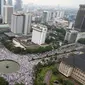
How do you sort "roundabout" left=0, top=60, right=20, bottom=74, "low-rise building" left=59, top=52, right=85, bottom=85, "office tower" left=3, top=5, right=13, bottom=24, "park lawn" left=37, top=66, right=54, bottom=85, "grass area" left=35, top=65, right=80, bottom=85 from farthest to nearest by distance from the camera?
1. "office tower" left=3, top=5, right=13, bottom=24
2. "roundabout" left=0, top=60, right=20, bottom=74
3. "low-rise building" left=59, top=52, right=85, bottom=85
4. "park lawn" left=37, top=66, right=54, bottom=85
5. "grass area" left=35, top=65, right=80, bottom=85

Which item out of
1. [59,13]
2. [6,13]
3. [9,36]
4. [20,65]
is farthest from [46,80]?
[59,13]

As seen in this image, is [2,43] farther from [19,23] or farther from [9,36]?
[19,23]

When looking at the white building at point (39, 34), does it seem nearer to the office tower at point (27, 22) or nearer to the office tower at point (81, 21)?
the office tower at point (27, 22)

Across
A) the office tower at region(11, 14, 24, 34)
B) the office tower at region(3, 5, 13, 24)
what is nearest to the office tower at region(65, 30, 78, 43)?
the office tower at region(11, 14, 24, 34)

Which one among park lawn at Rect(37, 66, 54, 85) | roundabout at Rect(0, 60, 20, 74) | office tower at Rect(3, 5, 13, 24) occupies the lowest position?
roundabout at Rect(0, 60, 20, 74)

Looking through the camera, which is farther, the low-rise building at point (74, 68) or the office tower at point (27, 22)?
the office tower at point (27, 22)

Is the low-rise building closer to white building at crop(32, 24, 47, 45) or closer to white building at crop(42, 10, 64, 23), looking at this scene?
white building at crop(32, 24, 47, 45)

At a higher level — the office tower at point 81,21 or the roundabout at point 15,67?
the office tower at point 81,21

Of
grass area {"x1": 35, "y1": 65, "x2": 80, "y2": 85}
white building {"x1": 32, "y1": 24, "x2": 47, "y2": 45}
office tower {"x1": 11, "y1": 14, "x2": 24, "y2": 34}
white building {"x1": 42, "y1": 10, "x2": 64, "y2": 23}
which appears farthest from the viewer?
white building {"x1": 42, "y1": 10, "x2": 64, "y2": 23}

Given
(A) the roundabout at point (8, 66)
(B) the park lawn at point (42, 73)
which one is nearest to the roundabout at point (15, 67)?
(A) the roundabout at point (8, 66)

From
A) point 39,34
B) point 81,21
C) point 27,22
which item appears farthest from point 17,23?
point 81,21
